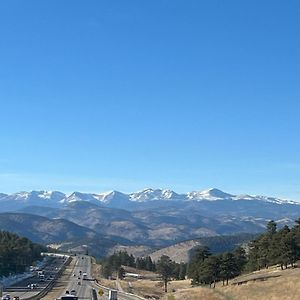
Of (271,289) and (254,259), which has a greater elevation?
(254,259)

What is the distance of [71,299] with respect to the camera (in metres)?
74.8

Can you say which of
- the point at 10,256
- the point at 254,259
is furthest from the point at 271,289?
the point at 10,256

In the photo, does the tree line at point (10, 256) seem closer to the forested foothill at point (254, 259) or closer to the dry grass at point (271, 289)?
the forested foothill at point (254, 259)

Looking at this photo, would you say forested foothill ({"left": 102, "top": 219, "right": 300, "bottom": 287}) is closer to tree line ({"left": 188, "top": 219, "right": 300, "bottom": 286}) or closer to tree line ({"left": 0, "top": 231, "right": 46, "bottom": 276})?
tree line ({"left": 188, "top": 219, "right": 300, "bottom": 286})

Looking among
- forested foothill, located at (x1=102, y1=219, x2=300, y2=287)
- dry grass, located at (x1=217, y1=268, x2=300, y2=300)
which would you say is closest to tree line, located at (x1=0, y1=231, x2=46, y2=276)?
forested foothill, located at (x1=102, y1=219, x2=300, y2=287)

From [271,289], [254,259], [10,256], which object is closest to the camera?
[271,289]

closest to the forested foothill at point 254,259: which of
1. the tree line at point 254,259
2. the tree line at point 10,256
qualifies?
the tree line at point 254,259

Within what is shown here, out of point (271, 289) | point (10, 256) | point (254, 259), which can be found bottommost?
point (271, 289)

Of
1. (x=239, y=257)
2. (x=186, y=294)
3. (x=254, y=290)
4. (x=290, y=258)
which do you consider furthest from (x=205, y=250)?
(x=254, y=290)

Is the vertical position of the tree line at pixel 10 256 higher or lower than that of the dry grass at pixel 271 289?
higher

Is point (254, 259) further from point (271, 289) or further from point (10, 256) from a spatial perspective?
point (10, 256)

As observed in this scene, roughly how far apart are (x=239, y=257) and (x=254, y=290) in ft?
200

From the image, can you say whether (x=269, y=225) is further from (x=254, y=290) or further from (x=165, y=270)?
(x=254, y=290)

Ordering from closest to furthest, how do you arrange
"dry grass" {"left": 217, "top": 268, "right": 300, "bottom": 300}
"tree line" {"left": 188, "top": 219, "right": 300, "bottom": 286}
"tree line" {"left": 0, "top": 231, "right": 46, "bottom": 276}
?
1. "dry grass" {"left": 217, "top": 268, "right": 300, "bottom": 300}
2. "tree line" {"left": 188, "top": 219, "right": 300, "bottom": 286}
3. "tree line" {"left": 0, "top": 231, "right": 46, "bottom": 276}
